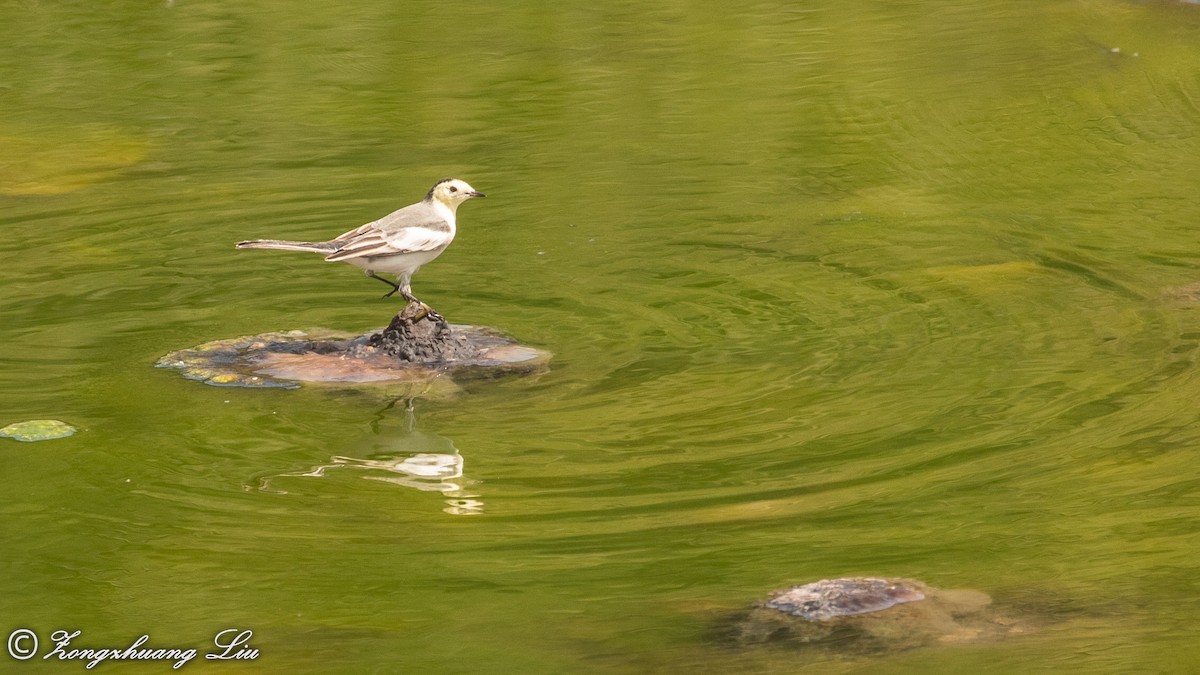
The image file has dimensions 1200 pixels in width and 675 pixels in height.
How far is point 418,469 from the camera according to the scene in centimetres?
700

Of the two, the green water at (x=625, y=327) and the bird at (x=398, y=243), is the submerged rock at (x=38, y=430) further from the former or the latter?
the bird at (x=398, y=243)

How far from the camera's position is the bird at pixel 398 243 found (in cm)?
796

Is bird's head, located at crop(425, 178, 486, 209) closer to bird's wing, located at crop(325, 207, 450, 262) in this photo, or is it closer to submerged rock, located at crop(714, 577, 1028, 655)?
bird's wing, located at crop(325, 207, 450, 262)

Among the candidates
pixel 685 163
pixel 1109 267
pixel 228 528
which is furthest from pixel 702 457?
pixel 685 163

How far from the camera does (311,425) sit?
7.48 m

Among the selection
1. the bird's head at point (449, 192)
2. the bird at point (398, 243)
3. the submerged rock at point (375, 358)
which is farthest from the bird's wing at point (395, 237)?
the submerged rock at point (375, 358)

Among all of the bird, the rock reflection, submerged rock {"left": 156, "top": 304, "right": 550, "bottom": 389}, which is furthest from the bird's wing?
the rock reflection

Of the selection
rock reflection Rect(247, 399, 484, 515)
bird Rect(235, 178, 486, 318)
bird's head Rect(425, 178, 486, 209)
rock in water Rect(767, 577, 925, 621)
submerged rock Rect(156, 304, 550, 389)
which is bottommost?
rock reflection Rect(247, 399, 484, 515)

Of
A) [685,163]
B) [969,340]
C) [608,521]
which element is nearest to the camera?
[608,521]

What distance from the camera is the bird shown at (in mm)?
7957

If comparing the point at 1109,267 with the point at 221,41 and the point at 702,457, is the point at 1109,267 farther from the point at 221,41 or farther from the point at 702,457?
the point at 221,41

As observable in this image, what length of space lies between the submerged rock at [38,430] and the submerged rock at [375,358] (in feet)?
2.44

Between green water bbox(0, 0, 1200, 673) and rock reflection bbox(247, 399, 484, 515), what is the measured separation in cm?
2

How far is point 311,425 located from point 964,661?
323 cm
